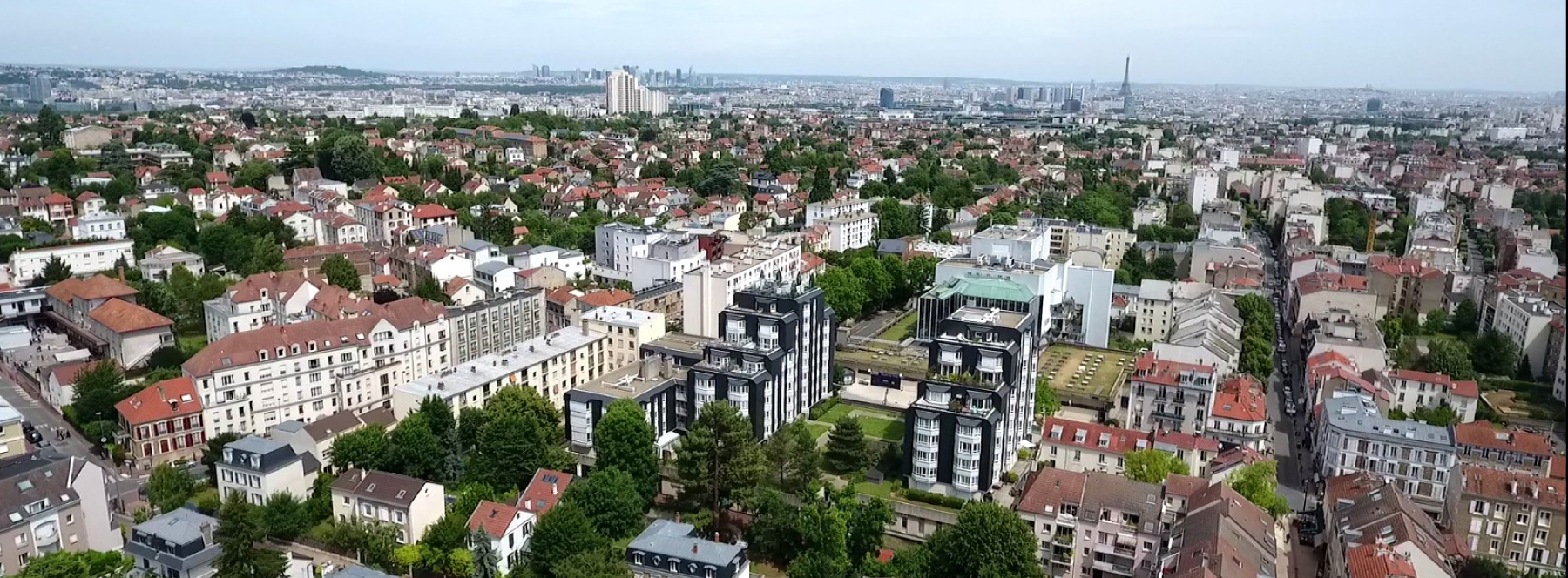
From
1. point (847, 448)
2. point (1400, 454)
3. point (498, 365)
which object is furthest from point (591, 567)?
point (1400, 454)

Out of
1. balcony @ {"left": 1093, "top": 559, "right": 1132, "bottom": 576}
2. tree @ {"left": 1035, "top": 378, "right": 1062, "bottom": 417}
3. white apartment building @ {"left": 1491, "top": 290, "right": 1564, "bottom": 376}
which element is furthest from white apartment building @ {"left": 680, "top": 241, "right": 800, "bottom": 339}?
white apartment building @ {"left": 1491, "top": 290, "right": 1564, "bottom": 376}

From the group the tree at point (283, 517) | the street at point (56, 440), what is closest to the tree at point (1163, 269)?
the tree at point (283, 517)

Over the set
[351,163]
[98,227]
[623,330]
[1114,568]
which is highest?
[351,163]

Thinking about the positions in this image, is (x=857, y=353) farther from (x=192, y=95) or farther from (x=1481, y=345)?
(x=192, y=95)

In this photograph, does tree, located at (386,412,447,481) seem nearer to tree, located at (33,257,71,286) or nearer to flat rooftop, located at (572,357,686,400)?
flat rooftop, located at (572,357,686,400)

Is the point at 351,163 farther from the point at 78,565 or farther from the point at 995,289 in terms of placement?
the point at 78,565
